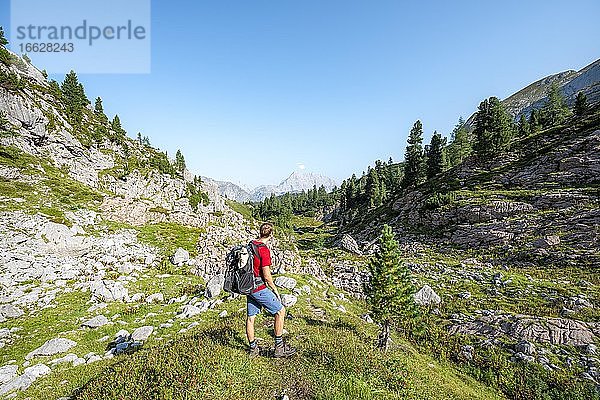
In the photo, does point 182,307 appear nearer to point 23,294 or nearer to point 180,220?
point 23,294

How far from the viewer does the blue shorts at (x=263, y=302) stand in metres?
8.77

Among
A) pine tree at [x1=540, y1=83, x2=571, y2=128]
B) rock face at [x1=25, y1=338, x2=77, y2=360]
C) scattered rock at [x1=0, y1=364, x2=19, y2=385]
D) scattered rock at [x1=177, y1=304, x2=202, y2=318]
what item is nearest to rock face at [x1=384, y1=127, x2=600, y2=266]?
pine tree at [x1=540, y1=83, x2=571, y2=128]

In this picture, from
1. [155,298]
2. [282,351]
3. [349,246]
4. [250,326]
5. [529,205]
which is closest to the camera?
[250,326]

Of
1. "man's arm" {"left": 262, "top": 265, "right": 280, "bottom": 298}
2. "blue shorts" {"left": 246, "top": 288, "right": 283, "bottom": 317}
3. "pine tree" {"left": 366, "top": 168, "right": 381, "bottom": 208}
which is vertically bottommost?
"blue shorts" {"left": 246, "top": 288, "right": 283, "bottom": 317}

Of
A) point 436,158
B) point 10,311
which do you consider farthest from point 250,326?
point 436,158

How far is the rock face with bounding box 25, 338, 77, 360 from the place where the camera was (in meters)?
11.8

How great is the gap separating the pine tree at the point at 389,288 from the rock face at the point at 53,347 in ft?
45.2

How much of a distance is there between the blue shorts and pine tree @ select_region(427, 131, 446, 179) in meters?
74.9

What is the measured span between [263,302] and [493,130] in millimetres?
67095

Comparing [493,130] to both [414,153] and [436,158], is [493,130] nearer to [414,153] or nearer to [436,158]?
[436,158]

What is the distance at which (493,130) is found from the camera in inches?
2328

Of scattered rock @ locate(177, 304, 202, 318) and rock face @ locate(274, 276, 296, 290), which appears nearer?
scattered rock @ locate(177, 304, 202, 318)

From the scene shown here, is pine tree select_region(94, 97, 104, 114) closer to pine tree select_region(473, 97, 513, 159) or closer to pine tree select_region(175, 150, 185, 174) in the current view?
pine tree select_region(175, 150, 185, 174)

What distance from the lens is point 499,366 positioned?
13961 mm
